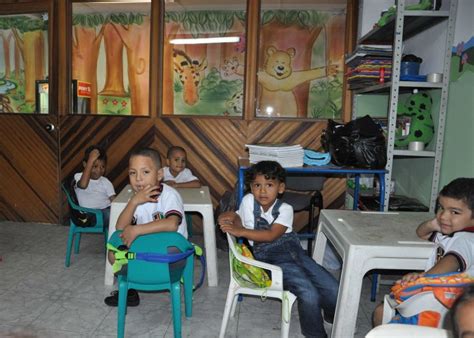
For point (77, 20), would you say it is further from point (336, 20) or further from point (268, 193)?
point (268, 193)

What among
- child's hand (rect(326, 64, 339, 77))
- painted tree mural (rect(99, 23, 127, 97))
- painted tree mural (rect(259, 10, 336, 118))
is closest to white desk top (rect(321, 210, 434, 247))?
child's hand (rect(326, 64, 339, 77))

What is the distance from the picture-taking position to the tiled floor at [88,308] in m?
2.32

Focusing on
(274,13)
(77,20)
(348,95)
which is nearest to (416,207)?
(348,95)

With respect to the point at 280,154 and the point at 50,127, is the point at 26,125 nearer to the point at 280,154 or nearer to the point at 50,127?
the point at 50,127

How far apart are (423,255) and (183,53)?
125 inches

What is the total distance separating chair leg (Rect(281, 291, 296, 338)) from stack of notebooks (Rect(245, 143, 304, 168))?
1.06 meters

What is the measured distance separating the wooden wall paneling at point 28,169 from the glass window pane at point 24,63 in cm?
18

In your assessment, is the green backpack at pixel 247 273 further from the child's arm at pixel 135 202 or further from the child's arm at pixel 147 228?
the child's arm at pixel 135 202

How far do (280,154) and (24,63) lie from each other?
322 centimetres

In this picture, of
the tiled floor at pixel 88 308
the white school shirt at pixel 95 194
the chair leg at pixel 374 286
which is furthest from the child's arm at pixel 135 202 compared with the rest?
the chair leg at pixel 374 286

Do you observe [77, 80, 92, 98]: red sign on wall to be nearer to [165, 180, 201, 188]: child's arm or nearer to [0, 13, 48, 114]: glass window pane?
[0, 13, 48, 114]: glass window pane

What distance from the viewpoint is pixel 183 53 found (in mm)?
4266

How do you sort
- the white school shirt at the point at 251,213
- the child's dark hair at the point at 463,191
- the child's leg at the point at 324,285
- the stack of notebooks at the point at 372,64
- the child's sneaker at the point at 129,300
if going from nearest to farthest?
the child's dark hair at the point at 463,191 → the child's leg at the point at 324,285 → the white school shirt at the point at 251,213 → the child's sneaker at the point at 129,300 → the stack of notebooks at the point at 372,64

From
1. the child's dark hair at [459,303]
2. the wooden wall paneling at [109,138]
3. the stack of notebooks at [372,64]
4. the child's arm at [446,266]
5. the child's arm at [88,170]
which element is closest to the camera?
the child's dark hair at [459,303]
